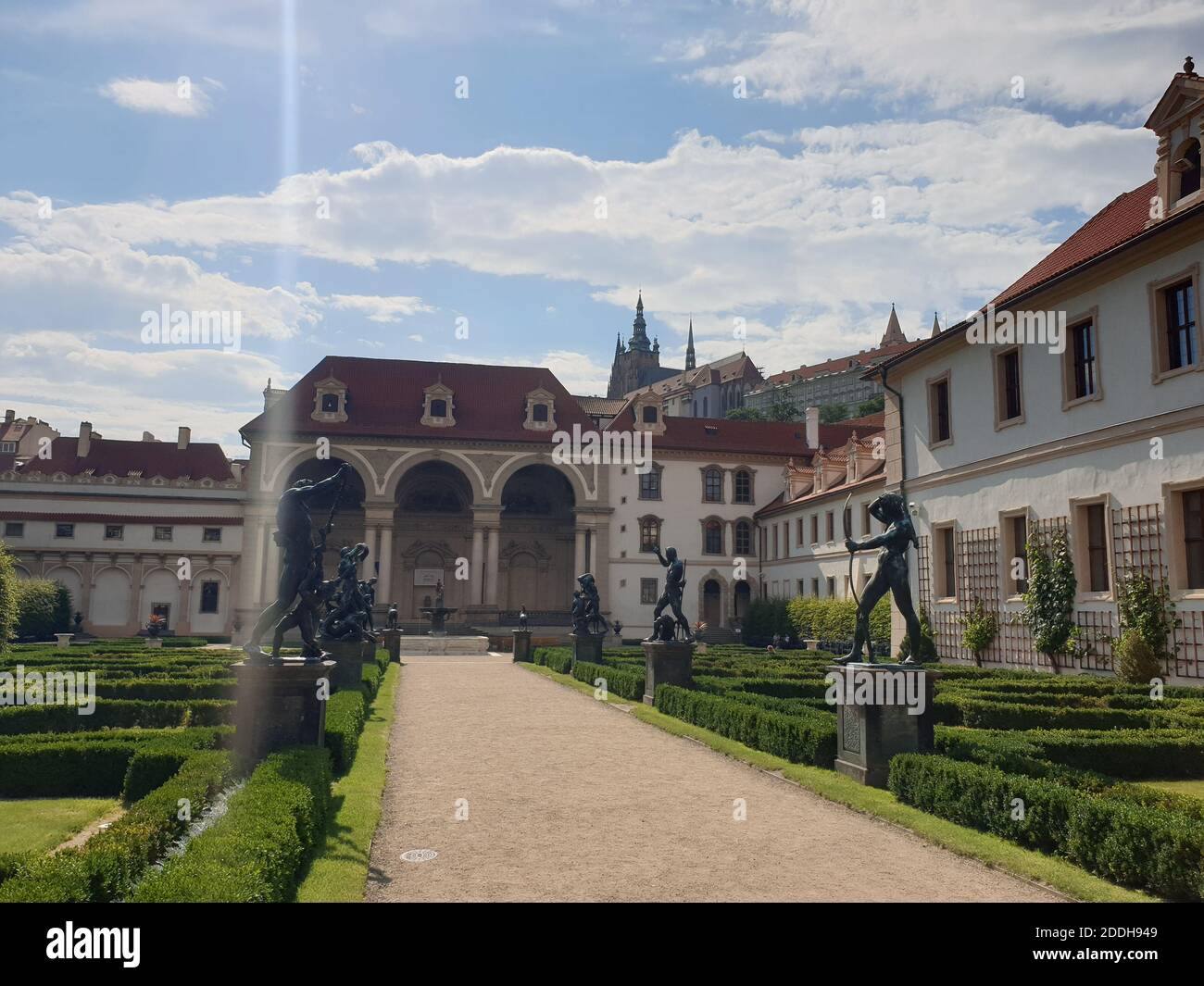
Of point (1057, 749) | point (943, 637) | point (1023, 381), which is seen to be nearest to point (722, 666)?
point (943, 637)

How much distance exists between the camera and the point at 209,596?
173 ft

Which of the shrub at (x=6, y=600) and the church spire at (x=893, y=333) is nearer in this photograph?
the shrub at (x=6, y=600)

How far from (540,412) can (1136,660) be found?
134 ft

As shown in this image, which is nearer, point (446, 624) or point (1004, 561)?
point (1004, 561)

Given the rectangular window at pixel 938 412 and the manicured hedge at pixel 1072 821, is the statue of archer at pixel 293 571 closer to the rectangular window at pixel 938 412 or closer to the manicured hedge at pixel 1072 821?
the manicured hedge at pixel 1072 821

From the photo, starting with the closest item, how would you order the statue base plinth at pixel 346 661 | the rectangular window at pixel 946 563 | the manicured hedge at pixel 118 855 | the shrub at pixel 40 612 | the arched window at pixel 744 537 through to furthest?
the manicured hedge at pixel 118 855 < the statue base plinth at pixel 346 661 < the rectangular window at pixel 946 563 < the shrub at pixel 40 612 < the arched window at pixel 744 537

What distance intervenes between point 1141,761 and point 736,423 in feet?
158

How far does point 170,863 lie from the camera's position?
5.54 m

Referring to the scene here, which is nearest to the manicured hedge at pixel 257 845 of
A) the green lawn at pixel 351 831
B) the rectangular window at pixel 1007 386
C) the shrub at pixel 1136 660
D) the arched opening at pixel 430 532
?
the green lawn at pixel 351 831

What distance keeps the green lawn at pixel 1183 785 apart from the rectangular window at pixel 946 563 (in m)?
13.9

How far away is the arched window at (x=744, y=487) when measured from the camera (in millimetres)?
55375

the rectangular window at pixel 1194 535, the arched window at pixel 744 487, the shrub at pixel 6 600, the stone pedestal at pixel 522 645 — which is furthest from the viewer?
the arched window at pixel 744 487
